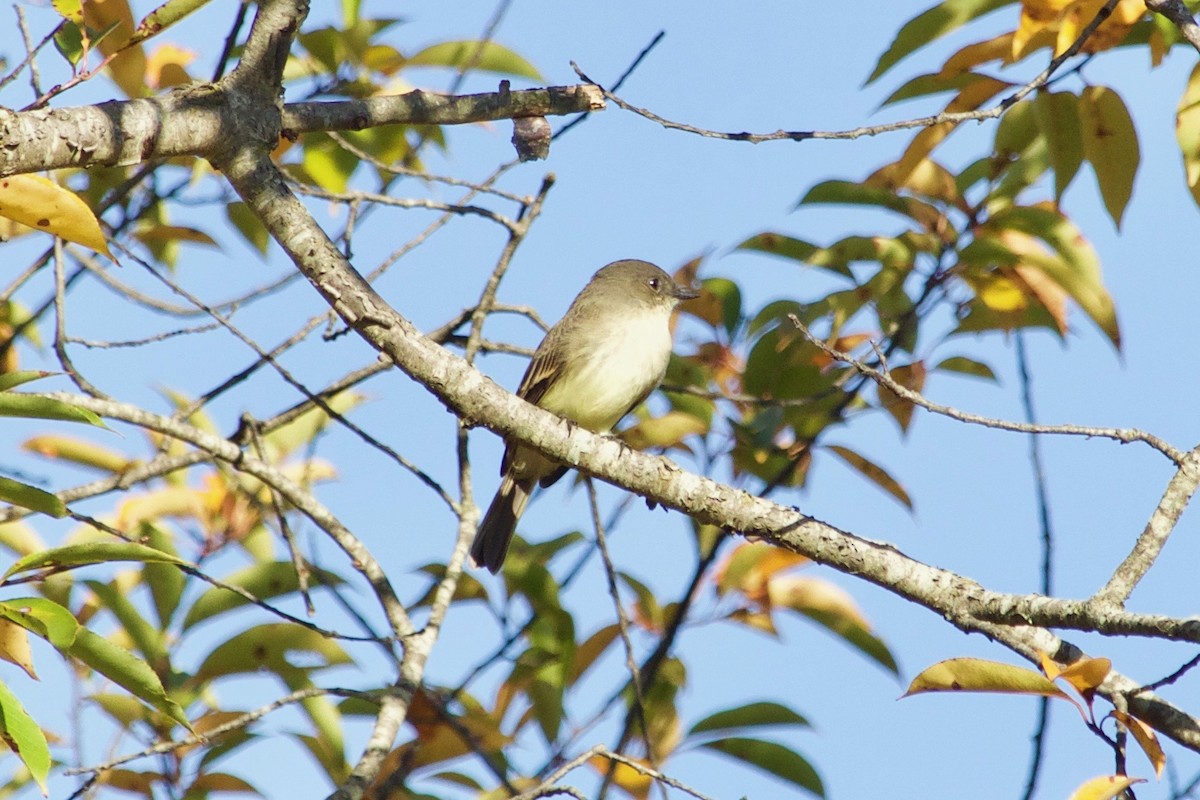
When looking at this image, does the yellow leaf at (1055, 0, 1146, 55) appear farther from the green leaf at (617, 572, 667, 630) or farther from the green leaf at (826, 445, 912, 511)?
the green leaf at (617, 572, 667, 630)

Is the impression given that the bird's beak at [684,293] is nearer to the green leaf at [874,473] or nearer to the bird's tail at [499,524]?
the green leaf at [874,473]

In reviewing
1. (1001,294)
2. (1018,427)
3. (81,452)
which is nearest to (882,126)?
(1018,427)

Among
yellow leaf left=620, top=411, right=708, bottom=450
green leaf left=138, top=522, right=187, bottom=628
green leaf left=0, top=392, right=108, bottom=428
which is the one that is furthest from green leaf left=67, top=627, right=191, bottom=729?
yellow leaf left=620, top=411, right=708, bottom=450

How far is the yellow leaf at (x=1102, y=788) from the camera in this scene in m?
2.35

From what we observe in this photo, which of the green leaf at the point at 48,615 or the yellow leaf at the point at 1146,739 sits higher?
the yellow leaf at the point at 1146,739

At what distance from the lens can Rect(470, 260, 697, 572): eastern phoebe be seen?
5562 millimetres

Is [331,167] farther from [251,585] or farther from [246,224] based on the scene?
[251,585]

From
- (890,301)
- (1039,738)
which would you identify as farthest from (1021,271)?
(1039,738)

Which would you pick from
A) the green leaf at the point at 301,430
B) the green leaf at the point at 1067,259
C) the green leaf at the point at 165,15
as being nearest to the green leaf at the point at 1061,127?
the green leaf at the point at 1067,259

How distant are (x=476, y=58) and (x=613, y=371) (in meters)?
1.55

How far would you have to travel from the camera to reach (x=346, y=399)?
213 inches

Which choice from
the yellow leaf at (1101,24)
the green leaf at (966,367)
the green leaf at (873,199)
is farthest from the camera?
the green leaf at (966,367)

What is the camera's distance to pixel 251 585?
4.31 meters

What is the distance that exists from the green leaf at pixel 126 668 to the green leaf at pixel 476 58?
8.73 feet
